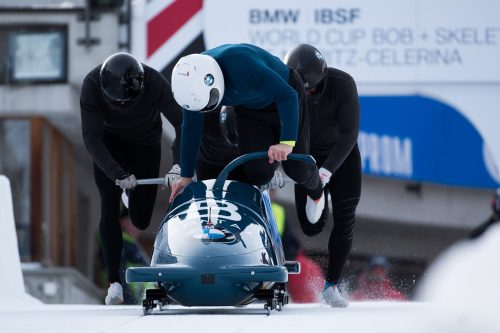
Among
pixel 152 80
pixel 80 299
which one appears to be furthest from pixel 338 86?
pixel 80 299

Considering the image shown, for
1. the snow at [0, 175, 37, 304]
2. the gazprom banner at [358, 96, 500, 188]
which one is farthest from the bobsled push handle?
the gazprom banner at [358, 96, 500, 188]

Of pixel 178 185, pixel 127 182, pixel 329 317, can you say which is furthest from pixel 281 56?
pixel 329 317

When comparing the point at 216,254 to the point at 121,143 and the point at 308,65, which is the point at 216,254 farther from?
the point at 121,143

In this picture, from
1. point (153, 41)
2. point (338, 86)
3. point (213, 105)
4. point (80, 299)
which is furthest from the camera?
point (153, 41)

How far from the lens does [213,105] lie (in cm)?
651

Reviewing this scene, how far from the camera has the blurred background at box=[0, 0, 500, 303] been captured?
14.5 m

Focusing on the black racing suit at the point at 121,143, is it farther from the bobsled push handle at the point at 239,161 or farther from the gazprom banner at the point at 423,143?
the gazprom banner at the point at 423,143

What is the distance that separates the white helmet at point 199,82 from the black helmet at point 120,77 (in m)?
1.04

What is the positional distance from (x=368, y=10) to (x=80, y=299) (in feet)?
14.8

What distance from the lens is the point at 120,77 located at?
7488mm

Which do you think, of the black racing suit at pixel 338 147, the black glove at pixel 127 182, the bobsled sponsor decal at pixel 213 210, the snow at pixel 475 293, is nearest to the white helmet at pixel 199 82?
the bobsled sponsor decal at pixel 213 210

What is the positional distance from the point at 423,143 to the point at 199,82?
8984mm

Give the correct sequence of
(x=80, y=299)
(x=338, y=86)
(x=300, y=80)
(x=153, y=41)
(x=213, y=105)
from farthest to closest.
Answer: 1. (x=153, y=41)
2. (x=80, y=299)
3. (x=338, y=86)
4. (x=300, y=80)
5. (x=213, y=105)

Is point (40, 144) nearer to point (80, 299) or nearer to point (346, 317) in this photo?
point (80, 299)
